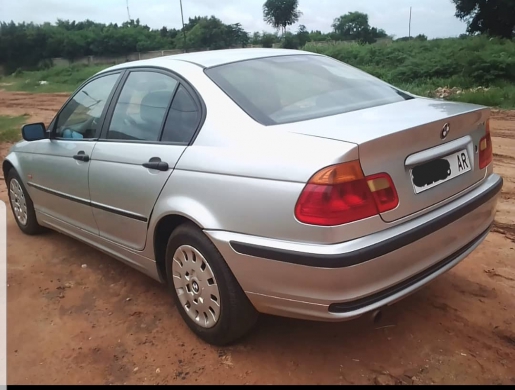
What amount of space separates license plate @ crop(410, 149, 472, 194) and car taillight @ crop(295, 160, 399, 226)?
0.91 feet

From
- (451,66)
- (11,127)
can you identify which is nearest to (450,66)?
(451,66)

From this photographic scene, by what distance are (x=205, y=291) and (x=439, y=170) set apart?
1387mm

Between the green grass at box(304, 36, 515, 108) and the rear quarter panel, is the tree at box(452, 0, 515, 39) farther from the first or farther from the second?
the rear quarter panel

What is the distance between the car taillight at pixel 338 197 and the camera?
7.45 ft

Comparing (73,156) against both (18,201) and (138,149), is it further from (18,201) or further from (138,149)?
(18,201)

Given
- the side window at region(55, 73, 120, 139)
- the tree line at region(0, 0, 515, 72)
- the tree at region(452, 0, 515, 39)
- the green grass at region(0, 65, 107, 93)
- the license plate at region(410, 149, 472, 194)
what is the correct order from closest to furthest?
the license plate at region(410, 149, 472, 194), the side window at region(55, 73, 120, 139), the tree at region(452, 0, 515, 39), the green grass at region(0, 65, 107, 93), the tree line at region(0, 0, 515, 72)

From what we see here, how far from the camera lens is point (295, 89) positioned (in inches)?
122

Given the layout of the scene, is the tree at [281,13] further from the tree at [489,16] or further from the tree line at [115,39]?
the tree at [489,16]

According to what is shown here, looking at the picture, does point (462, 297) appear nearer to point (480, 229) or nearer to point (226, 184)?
point (480, 229)

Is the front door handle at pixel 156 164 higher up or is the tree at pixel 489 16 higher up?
the tree at pixel 489 16

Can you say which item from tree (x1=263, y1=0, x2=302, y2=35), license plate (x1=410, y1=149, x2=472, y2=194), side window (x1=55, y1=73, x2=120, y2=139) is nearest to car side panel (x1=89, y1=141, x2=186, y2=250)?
side window (x1=55, y1=73, x2=120, y2=139)

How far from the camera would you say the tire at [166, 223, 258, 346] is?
270 centimetres

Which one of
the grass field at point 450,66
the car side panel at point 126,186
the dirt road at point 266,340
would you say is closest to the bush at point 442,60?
the grass field at point 450,66

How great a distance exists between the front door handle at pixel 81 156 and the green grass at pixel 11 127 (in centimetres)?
921
